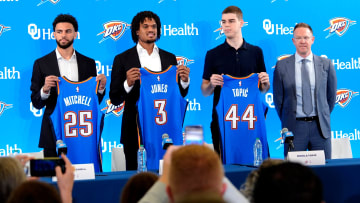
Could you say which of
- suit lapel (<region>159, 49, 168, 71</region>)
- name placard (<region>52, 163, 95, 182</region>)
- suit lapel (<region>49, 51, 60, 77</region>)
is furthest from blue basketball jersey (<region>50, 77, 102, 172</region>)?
name placard (<region>52, 163, 95, 182</region>)

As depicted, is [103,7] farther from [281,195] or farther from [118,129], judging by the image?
[281,195]

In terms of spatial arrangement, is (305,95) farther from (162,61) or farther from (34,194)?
(34,194)

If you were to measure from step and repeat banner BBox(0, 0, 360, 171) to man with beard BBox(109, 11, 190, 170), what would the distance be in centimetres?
109

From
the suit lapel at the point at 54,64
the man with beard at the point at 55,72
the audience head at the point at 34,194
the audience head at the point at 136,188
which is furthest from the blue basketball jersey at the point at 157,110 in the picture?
the audience head at the point at 34,194

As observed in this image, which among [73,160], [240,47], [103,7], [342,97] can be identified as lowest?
[73,160]

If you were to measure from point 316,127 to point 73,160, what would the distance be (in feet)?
7.38

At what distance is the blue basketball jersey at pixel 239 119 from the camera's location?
467 cm

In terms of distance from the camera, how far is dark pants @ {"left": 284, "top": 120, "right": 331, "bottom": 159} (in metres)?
4.84

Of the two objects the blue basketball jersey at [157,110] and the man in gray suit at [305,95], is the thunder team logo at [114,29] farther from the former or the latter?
the man in gray suit at [305,95]

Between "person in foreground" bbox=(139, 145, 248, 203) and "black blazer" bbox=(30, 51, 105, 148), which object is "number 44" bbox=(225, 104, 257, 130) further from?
"person in foreground" bbox=(139, 145, 248, 203)

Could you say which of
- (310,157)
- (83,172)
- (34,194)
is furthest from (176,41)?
(34,194)

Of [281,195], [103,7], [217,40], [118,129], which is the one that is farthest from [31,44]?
[281,195]

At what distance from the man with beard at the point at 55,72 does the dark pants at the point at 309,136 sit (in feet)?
6.04

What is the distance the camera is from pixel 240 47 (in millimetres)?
4980
